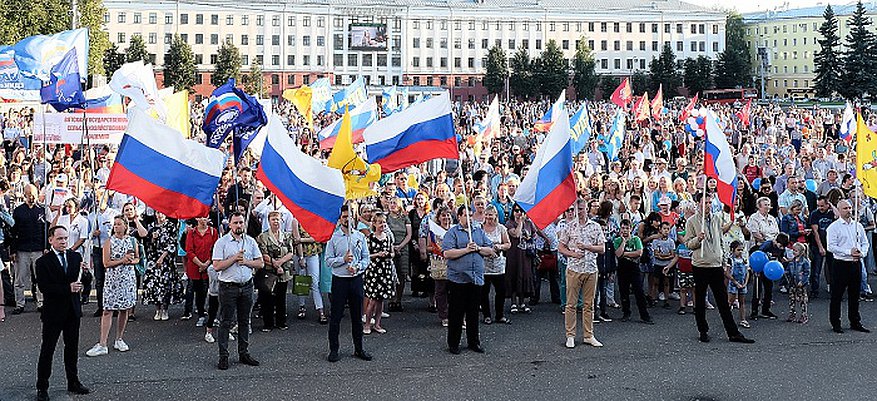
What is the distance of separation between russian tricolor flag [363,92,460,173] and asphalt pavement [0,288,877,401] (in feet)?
7.01

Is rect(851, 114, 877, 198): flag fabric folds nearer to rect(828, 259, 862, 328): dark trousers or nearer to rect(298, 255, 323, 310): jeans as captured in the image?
rect(828, 259, 862, 328): dark trousers

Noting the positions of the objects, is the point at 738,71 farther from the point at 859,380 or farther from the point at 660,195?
the point at 859,380

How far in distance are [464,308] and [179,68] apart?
7782cm

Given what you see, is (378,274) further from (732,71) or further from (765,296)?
(732,71)

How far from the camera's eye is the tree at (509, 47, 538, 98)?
93.7 metres

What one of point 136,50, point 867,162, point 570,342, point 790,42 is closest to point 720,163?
point 867,162

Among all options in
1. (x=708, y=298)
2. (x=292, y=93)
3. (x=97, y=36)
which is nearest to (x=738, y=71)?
(x=97, y=36)

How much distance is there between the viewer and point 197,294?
451 inches

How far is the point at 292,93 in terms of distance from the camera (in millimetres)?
23938

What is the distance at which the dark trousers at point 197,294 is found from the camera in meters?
11.4

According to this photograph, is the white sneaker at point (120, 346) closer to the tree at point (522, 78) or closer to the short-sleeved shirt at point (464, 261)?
the short-sleeved shirt at point (464, 261)

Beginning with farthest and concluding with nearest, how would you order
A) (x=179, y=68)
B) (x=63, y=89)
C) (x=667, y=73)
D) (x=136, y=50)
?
(x=667, y=73) < (x=179, y=68) < (x=136, y=50) < (x=63, y=89)

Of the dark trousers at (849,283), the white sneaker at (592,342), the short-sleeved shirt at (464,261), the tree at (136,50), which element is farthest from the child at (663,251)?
the tree at (136,50)

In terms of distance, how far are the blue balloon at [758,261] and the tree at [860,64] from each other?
6735 cm
